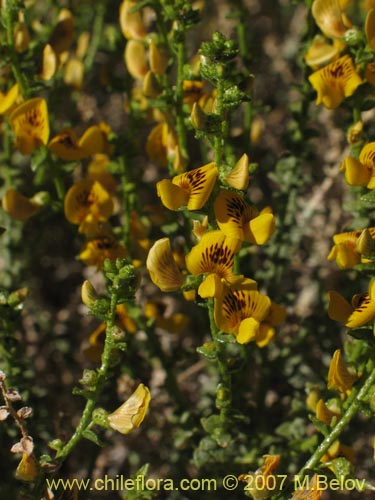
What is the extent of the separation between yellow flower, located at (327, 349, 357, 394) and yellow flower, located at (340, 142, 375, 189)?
1.60 ft

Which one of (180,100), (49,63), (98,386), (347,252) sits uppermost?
(49,63)

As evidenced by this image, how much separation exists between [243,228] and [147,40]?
97 centimetres

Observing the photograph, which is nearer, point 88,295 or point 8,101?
point 88,295

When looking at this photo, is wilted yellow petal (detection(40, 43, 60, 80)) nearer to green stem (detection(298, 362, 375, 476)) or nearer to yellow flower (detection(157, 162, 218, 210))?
yellow flower (detection(157, 162, 218, 210))

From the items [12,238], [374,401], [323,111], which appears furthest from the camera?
[323,111]

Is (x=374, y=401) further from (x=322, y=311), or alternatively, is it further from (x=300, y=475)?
(x=322, y=311)

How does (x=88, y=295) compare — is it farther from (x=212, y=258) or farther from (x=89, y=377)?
(x=212, y=258)

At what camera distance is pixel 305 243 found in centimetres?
345

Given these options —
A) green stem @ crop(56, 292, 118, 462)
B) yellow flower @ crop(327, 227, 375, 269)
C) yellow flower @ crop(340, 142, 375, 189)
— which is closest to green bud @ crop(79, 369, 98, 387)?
green stem @ crop(56, 292, 118, 462)

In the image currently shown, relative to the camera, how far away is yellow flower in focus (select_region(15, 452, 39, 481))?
6.05 ft

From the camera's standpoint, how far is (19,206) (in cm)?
251

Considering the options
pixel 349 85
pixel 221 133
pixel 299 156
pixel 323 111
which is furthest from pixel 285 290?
pixel 221 133

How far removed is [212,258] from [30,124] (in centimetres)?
81

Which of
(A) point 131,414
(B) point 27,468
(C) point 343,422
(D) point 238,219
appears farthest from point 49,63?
(C) point 343,422
